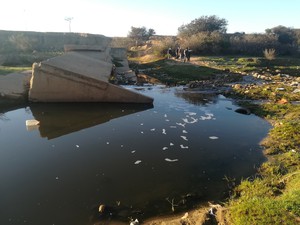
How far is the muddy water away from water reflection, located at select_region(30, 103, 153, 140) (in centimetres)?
4

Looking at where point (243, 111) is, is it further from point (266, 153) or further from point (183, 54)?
point (183, 54)

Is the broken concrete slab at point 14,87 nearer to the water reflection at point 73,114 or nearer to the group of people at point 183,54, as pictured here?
the water reflection at point 73,114

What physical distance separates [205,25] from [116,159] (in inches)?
1571

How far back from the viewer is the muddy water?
19.6ft

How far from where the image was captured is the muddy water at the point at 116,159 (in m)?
5.99

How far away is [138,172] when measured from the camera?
731cm

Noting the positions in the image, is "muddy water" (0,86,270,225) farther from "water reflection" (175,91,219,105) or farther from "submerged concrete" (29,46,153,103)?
"water reflection" (175,91,219,105)

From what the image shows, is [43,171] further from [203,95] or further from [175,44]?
[175,44]

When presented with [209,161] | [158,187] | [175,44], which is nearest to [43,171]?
[158,187]

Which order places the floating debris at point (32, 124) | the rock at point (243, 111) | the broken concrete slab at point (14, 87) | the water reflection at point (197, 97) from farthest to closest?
1. the water reflection at point (197, 97)
2. the broken concrete slab at point (14, 87)
3. the rock at point (243, 111)
4. the floating debris at point (32, 124)

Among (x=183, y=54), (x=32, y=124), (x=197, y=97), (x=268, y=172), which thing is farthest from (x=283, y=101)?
(x=183, y=54)

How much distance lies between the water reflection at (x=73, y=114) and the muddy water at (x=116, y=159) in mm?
Answer: 35

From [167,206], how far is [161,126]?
15.7 ft

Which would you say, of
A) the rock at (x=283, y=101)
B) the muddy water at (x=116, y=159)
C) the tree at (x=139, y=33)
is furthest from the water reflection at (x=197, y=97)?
the tree at (x=139, y=33)
